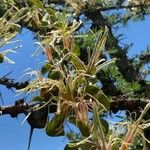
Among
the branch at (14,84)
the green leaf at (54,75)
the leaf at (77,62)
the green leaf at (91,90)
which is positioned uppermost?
the leaf at (77,62)

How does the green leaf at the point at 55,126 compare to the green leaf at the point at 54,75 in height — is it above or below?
below

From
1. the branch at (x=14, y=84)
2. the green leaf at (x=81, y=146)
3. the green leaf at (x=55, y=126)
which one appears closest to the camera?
the green leaf at (x=81, y=146)

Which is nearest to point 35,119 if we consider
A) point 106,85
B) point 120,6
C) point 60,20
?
point 60,20

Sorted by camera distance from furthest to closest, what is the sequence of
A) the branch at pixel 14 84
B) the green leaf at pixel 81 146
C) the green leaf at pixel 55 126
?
the branch at pixel 14 84 → the green leaf at pixel 55 126 → the green leaf at pixel 81 146

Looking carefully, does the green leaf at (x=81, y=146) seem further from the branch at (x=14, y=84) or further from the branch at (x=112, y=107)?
the branch at (x=14, y=84)

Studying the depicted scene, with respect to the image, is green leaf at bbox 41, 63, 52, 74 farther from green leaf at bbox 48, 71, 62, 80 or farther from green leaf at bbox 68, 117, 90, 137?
Result: green leaf at bbox 68, 117, 90, 137

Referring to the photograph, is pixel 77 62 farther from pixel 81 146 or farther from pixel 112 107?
pixel 81 146

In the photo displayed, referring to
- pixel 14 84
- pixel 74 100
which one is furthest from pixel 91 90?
pixel 14 84

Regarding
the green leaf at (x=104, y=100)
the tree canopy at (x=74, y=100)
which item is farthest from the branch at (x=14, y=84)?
the green leaf at (x=104, y=100)
